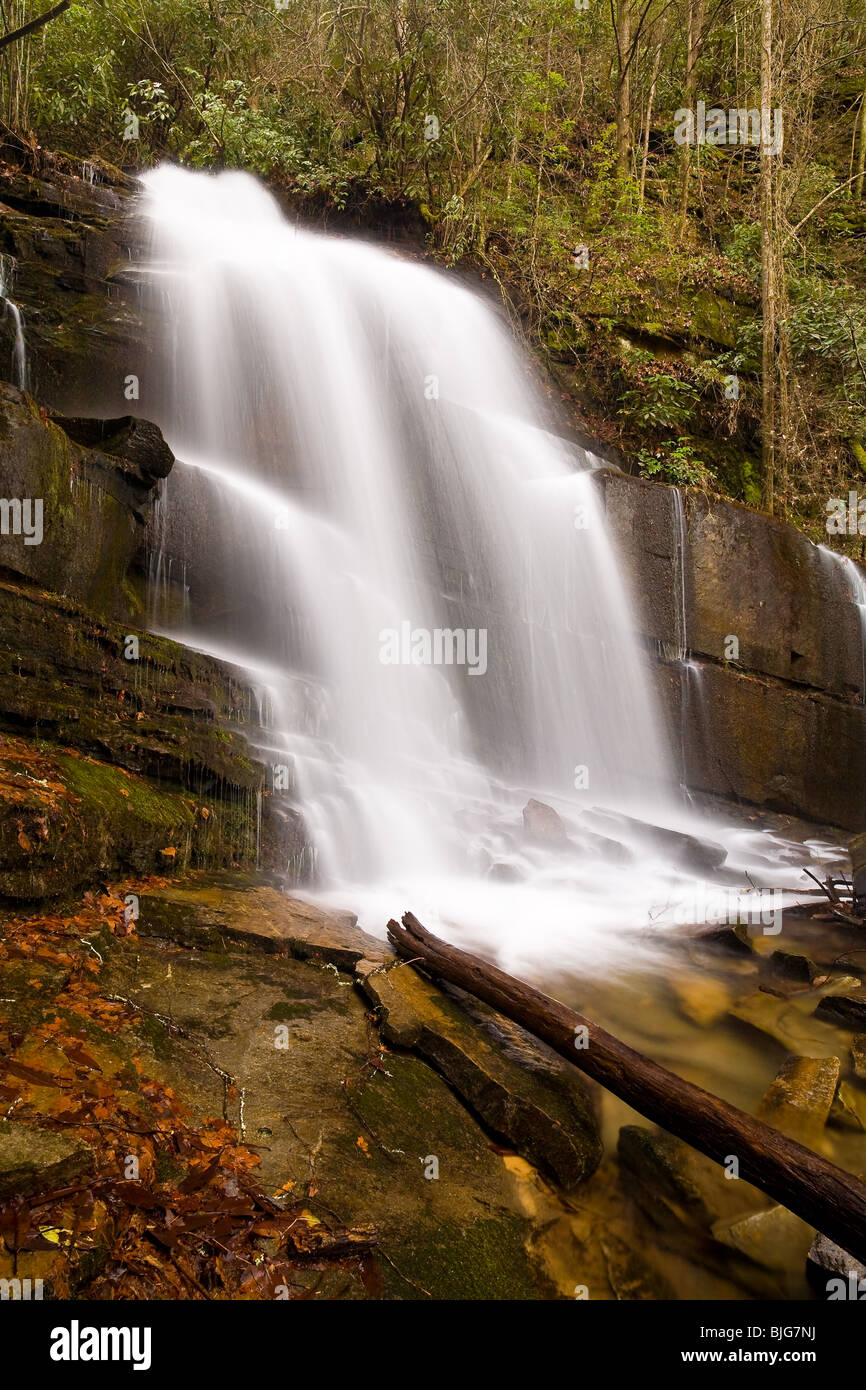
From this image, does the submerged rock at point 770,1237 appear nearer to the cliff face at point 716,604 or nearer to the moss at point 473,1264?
the moss at point 473,1264

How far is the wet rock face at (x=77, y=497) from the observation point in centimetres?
616

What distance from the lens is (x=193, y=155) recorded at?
668 inches

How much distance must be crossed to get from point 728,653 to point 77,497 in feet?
31.1

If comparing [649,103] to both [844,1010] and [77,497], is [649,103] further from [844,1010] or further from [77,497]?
[844,1010]

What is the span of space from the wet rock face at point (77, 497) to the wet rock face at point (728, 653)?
7.20 meters

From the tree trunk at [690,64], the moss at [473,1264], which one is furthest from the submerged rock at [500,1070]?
the tree trunk at [690,64]

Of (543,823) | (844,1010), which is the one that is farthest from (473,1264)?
(543,823)

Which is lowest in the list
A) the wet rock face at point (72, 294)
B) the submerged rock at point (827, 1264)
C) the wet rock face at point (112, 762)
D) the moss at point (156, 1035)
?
the submerged rock at point (827, 1264)

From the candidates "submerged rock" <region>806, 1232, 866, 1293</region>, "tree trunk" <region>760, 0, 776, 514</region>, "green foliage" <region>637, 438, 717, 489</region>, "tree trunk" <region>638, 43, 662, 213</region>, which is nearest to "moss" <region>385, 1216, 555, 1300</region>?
"submerged rock" <region>806, 1232, 866, 1293</region>

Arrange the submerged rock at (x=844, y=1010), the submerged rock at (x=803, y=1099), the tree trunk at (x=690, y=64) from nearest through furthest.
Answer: the submerged rock at (x=803, y=1099) → the submerged rock at (x=844, y=1010) → the tree trunk at (x=690, y=64)

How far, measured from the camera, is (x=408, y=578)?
11.5 meters

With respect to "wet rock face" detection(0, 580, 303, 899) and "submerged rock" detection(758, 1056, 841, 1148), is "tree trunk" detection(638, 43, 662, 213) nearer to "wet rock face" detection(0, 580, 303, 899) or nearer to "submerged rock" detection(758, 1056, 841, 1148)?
"wet rock face" detection(0, 580, 303, 899)

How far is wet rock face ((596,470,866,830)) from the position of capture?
39.0 ft
